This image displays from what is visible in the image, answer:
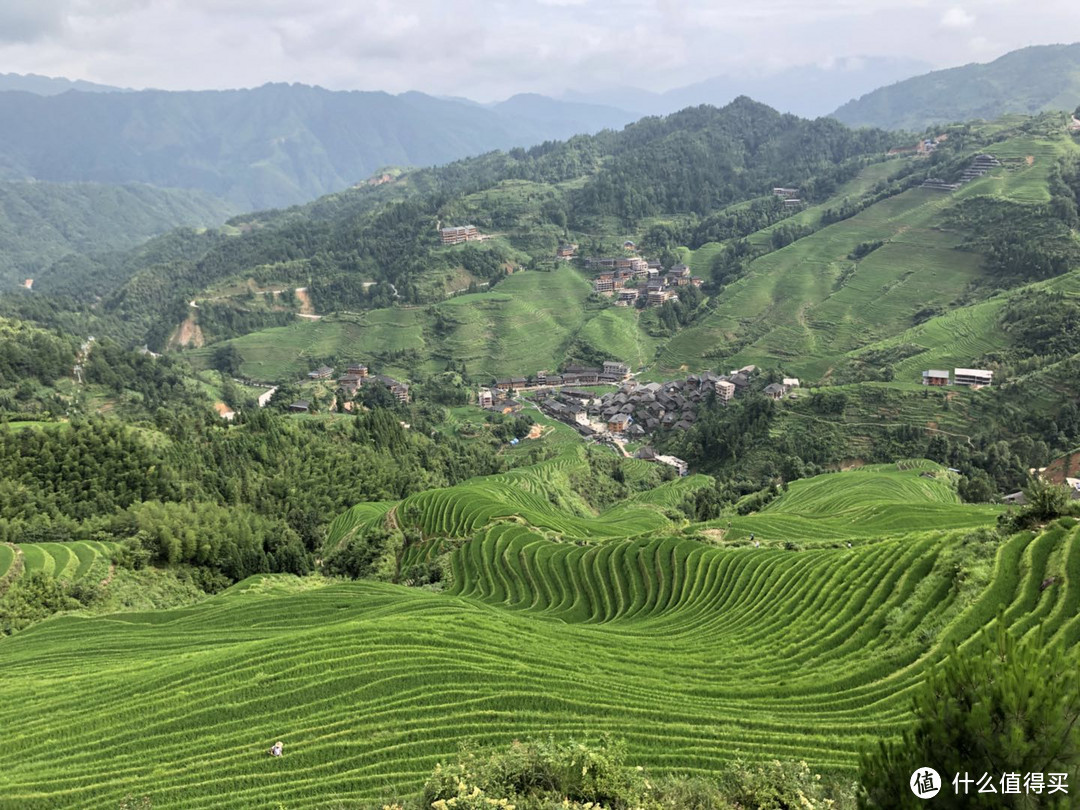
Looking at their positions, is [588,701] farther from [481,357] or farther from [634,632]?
[481,357]

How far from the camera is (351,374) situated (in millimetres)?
96062

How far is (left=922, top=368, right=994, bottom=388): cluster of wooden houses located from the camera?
5909cm

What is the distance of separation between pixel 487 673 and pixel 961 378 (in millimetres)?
61610

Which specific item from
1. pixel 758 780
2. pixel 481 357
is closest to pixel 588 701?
pixel 758 780

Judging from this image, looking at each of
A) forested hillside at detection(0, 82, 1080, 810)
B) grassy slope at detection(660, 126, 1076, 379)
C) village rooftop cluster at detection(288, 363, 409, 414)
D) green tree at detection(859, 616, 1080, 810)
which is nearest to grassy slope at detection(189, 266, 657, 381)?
forested hillside at detection(0, 82, 1080, 810)

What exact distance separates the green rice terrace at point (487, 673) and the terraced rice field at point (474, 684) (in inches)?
2.4

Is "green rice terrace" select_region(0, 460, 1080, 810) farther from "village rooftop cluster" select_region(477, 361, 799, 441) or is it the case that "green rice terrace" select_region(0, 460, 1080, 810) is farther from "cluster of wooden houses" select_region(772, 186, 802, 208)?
"cluster of wooden houses" select_region(772, 186, 802, 208)

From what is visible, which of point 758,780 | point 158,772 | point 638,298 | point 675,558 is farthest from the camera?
point 638,298

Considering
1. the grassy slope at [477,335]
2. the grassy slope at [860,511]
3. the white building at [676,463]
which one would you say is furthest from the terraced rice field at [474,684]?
the grassy slope at [477,335]

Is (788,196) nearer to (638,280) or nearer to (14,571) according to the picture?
(638,280)

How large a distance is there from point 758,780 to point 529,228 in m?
134

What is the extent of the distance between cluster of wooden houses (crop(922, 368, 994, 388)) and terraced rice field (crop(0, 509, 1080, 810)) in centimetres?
4630

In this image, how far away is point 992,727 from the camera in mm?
7215

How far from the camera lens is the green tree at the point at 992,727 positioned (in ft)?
23.1
